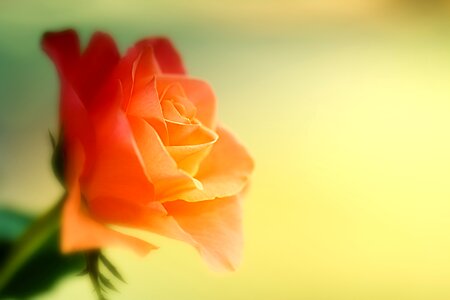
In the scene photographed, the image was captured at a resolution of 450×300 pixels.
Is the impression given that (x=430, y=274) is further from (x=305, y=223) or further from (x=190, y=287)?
(x=190, y=287)

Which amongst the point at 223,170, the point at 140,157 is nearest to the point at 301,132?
the point at 223,170

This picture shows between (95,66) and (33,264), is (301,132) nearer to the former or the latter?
(95,66)

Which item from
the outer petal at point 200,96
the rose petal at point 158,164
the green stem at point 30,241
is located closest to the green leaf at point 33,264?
the green stem at point 30,241

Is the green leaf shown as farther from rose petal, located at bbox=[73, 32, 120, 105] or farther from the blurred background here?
rose petal, located at bbox=[73, 32, 120, 105]

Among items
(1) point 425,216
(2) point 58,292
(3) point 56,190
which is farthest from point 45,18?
(1) point 425,216

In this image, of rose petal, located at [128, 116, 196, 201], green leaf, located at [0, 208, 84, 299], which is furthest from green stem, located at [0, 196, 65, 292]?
rose petal, located at [128, 116, 196, 201]

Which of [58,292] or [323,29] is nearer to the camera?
[58,292]

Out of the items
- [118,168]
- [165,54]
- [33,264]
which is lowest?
[33,264]
